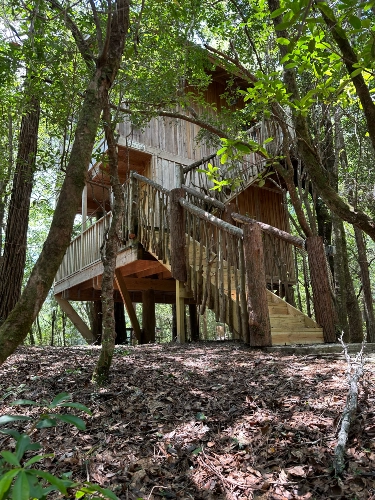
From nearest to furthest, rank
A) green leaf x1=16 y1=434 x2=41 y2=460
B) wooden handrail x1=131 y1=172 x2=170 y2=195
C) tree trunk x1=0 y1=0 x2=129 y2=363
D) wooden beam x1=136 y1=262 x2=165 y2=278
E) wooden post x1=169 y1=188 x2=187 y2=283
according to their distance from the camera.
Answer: green leaf x1=16 y1=434 x2=41 y2=460
tree trunk x1=0 y1=0 x2=129 y2=363
wooden post x1=169 y1=188 x2=187 y2=283
wooden handrail x1=131 y1=172 x2=170 y2=195
wooden beam x1=136 y1=262 x2=165 y2=278

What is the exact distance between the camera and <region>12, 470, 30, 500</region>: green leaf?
0.87 metres

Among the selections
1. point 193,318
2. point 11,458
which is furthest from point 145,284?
point 11,458

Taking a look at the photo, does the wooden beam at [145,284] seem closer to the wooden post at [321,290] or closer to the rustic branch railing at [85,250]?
the rustic branch railing at [85,250]

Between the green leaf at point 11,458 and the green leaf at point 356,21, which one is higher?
the green leaf at point 356,21

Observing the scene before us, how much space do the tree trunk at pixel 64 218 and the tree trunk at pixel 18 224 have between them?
178 inches

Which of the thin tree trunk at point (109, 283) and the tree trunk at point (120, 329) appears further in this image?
the tree trunk at point (120, 329)

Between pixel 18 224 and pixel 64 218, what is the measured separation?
599 cm

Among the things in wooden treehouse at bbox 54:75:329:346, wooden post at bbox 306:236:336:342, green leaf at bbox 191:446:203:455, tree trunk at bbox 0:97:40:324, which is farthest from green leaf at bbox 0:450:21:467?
tree trunk at bbox 0:97:40:324

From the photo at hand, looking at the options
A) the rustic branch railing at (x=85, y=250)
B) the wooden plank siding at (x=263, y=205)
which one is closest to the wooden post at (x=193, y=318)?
the wooden plank siding at (x=263, y=205)

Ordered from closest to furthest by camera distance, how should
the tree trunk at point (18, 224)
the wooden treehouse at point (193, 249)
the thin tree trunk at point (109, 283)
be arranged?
the thin tree trunk at point (109, 283) → the wooden treehouse at point (193, 249) → the tree trunk at point (18, 224)

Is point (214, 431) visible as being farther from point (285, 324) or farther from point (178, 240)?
point (178, 240)

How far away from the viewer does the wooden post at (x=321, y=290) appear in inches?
224

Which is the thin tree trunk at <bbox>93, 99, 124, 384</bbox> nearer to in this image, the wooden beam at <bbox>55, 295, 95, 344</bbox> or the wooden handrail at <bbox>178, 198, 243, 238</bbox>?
the wooden handrail at <bbox>178, 198, 243, 238</bbox>

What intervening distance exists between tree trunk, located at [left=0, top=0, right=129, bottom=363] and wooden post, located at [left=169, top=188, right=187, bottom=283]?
3.78 m
